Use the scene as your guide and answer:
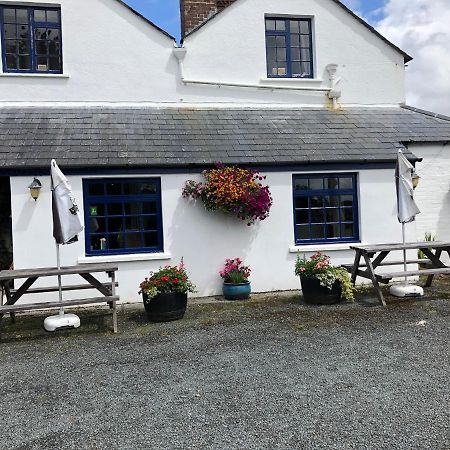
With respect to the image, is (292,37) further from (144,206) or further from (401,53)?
(144,206)

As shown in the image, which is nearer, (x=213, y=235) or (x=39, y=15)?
(x=213, y=235)

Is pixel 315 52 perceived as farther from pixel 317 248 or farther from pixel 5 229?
pixel 5 229

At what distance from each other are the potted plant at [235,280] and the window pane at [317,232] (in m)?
1.79

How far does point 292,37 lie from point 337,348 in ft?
28.4

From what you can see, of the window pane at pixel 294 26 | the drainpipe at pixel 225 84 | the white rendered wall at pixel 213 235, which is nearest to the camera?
the white rendered wall at pixel 213 235

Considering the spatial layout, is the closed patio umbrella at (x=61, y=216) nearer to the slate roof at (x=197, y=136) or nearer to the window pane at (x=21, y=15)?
the slate roof at (x=197, y=136)

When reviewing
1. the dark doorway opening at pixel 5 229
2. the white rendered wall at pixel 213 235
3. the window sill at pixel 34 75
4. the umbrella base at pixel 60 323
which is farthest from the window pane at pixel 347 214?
the dark doorway opening at pixel 5 229

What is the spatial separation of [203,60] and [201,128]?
79.1 inches

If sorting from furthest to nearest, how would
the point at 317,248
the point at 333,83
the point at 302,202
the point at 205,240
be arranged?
the point at 333,83, the point at 302,202, the point at 317,248, the point at 205,240

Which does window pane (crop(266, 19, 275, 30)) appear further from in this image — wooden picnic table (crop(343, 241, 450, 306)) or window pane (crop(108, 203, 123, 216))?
wooden picnic table (crop(343, 241, 450, 306))

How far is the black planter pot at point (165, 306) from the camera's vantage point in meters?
7.07

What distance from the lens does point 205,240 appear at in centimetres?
910

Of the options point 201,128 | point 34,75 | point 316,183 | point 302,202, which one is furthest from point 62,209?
point 316,183

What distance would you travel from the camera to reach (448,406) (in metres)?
3.92
